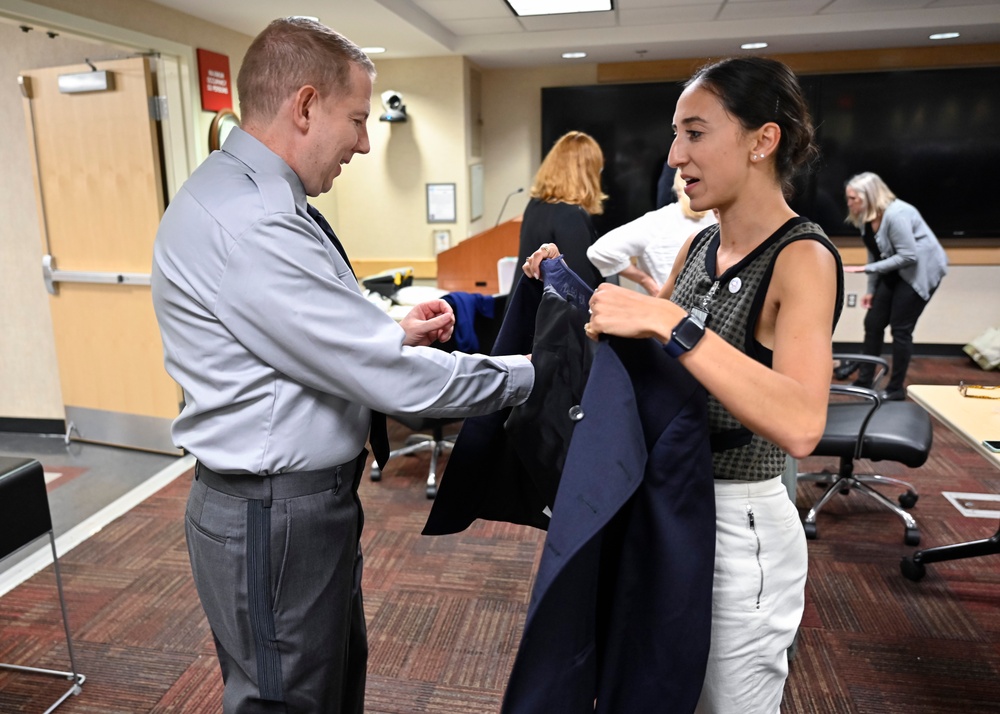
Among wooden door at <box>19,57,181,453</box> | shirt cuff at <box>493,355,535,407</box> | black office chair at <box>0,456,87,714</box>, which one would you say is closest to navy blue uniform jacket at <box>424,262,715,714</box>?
shirt cuff at <box>493,355,535,407</box>

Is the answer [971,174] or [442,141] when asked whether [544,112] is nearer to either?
[442,141]

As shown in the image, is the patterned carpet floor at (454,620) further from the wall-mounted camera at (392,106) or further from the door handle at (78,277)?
the wall-mounted camera at (392,106)

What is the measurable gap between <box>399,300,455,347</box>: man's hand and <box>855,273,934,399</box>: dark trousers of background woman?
430 centimetres

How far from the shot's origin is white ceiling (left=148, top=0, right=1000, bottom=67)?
454 cm

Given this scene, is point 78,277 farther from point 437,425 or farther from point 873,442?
point 873,442

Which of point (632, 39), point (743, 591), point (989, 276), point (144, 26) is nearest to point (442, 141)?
point (632, 39)

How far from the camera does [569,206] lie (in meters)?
3.49

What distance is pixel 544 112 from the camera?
6.49 meters

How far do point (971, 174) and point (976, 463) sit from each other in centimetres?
312

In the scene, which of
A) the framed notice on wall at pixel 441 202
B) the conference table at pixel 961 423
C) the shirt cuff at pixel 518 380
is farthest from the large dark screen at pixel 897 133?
the shirt cuff at pixel 518 380

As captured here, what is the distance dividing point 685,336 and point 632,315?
0.27ft

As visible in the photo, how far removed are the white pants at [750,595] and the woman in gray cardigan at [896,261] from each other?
13.5 feet

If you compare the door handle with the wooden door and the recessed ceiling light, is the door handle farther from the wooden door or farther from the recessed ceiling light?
the recessed ceiling light

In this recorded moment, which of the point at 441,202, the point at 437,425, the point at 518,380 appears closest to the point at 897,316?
the point at 437,425
